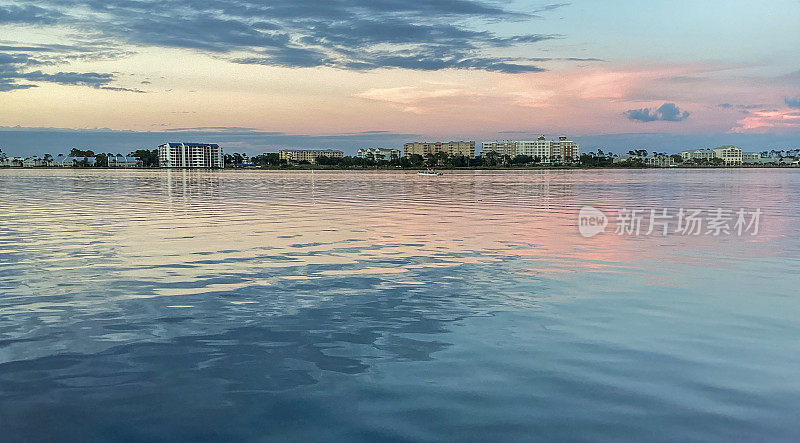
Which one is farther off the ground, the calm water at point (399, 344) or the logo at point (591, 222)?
the logo at point (591, 222)

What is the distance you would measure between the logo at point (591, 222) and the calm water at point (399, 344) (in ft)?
20.4

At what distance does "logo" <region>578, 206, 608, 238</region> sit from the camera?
26786 millimetres

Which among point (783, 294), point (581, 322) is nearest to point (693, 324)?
point (581, 322)

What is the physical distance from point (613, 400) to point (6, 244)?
71.6ft

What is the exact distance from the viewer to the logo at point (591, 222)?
87.9ft

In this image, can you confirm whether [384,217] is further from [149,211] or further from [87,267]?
[87,267]

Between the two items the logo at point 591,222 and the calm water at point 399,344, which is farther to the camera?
the logo at point 591,222

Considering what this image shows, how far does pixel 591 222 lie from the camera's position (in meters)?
31.5

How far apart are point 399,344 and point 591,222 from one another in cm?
2361

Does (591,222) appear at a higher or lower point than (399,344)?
Result: higher

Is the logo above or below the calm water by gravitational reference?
above

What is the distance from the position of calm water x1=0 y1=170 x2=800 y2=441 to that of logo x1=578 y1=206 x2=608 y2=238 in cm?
622

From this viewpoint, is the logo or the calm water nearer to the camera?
the calm water

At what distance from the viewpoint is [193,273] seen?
16234mm
